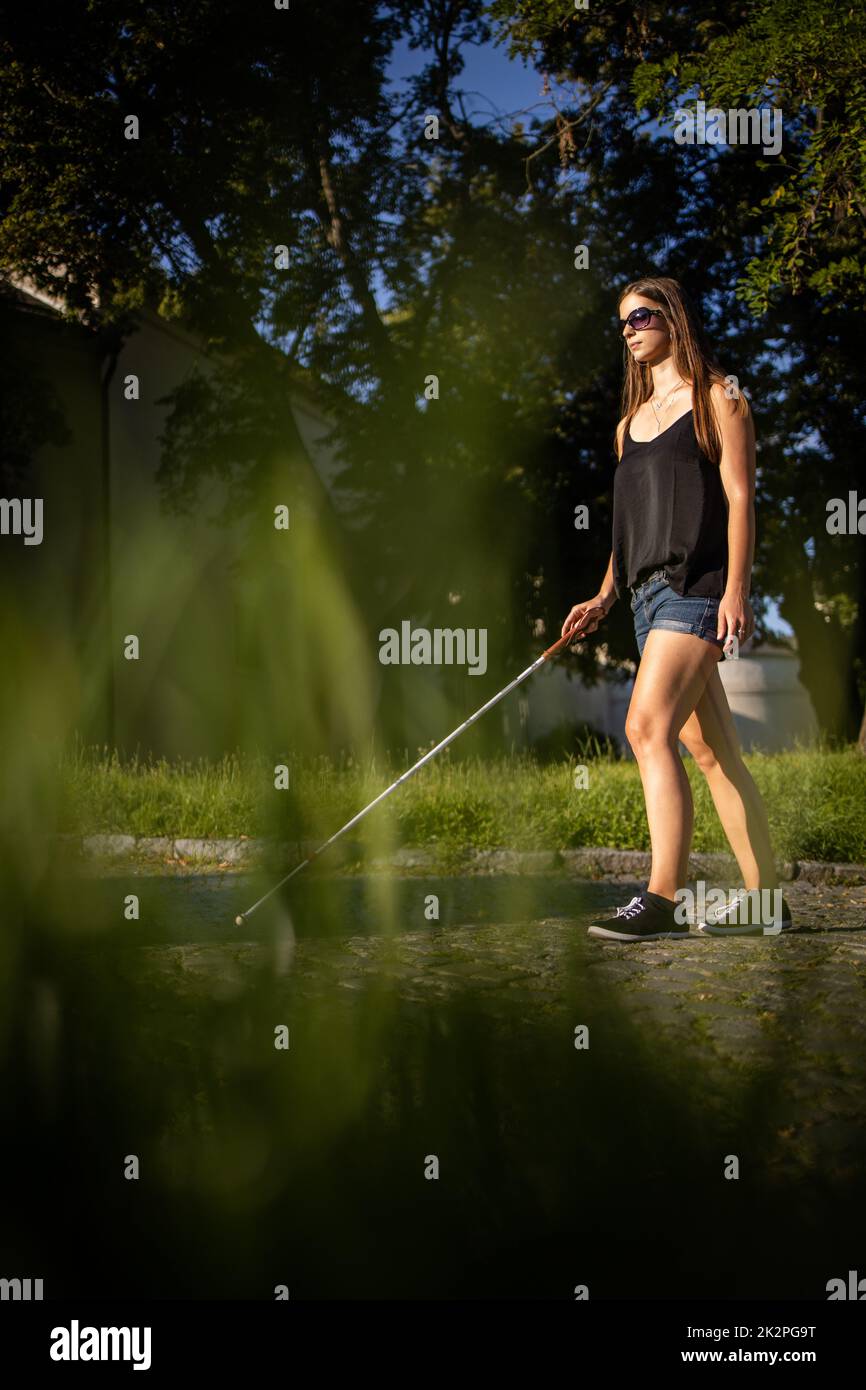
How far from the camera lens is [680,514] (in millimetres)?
4945

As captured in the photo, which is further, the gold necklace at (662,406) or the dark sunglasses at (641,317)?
the gold necklace at (662,406)

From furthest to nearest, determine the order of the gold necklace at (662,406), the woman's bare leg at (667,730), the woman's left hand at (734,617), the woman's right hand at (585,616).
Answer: the woman's right hand at (585,616)
the gold necklace at (662,406)
the woman's bare leg at (667,730)
the woman's left hand at (734,617)

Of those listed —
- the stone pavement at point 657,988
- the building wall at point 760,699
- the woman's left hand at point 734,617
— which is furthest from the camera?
the building wall at point 760,699

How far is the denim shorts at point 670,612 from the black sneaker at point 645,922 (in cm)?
99

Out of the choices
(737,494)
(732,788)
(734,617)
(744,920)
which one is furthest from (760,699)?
(734,617)

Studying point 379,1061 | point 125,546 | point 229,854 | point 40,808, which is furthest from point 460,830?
point 125,546

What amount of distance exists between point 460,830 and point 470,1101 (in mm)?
5018

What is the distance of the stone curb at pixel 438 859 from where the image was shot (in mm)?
7172

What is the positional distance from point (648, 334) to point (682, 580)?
0.99 metres

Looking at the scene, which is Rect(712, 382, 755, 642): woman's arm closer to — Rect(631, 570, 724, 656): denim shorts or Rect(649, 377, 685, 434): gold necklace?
Rect(631, 570, 724, 656): denim shorts

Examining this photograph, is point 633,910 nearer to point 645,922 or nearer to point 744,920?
point 645,922

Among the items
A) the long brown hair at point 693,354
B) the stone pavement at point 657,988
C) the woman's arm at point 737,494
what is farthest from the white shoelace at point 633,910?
the long brown hair at point 693,354

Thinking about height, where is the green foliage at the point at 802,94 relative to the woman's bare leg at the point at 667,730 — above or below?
above

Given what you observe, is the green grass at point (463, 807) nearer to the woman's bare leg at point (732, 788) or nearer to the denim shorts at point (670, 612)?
the woman's bare leg at point (732, 788)
